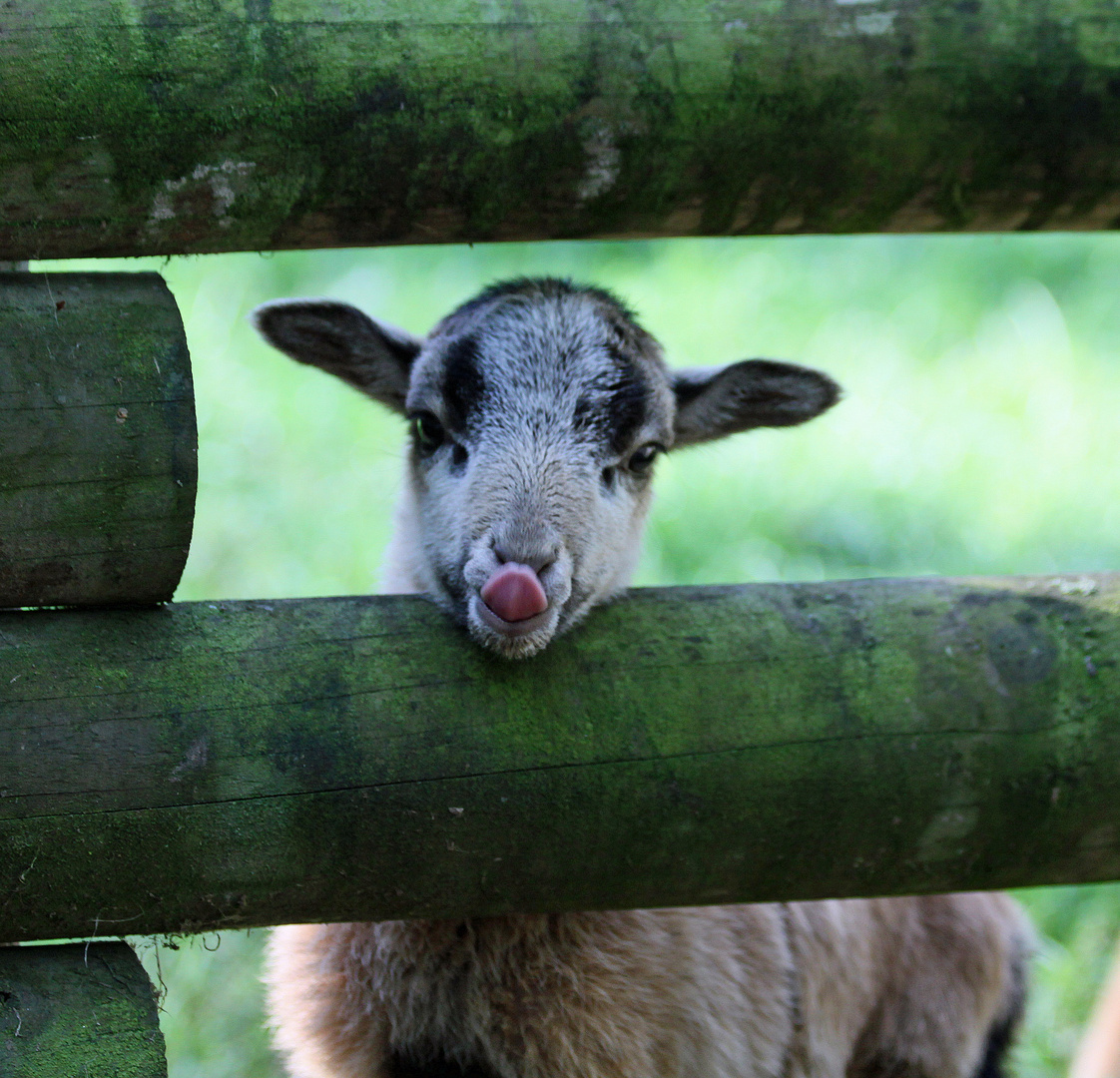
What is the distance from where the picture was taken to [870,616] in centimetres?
272

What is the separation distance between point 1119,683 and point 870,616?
58 cm

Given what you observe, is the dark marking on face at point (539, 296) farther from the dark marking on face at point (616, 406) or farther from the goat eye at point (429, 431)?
the goat eye at point (429, 431)

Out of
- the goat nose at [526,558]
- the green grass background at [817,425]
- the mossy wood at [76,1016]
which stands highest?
the goat nose at [526,558]

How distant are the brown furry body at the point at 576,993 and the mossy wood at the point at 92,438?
4.21 ft

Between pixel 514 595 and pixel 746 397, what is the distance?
1606 millimetres

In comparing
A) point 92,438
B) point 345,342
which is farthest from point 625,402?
point 92,438

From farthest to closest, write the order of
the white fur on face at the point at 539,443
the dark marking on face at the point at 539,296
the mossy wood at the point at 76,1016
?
the dark marking on face at the point at 539,296 → the white fur on face at the point at 539,443 → the mossy wood at the point at 76,1016

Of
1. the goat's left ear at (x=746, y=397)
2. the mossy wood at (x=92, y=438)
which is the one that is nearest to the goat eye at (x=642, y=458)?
the goat's left ear at (x=746, y=397)

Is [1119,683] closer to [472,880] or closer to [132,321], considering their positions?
[472,880]

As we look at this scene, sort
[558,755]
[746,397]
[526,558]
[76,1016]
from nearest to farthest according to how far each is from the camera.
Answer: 1. [76,1016]
2. [558,755]
3. [526,558]
4. [746,397]

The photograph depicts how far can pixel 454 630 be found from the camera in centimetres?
258

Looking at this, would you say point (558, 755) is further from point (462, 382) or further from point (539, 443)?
point (462, 382)

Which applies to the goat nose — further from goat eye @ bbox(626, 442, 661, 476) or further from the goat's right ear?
the goat's right ear

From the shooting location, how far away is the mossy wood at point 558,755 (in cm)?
224
